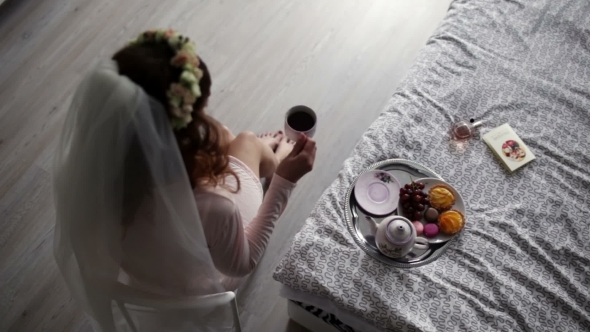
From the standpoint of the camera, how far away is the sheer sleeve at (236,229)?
3.13 ft

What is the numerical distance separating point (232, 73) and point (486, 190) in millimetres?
1152

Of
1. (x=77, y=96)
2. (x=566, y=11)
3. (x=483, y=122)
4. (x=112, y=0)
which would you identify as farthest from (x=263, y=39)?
(x=77, y=96)

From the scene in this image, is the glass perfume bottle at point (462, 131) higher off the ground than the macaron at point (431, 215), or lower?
higher

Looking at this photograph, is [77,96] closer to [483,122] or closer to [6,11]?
[483,122]

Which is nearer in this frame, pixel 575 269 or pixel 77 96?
pixel 77 96

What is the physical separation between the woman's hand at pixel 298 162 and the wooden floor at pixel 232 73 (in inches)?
20.6

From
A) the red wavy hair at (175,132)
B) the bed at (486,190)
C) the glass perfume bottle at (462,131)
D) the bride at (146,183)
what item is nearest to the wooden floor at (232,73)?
the bed at (486,190)

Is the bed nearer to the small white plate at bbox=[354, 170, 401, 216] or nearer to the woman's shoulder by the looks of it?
the small white plate at bbox=[354, 170, 401, 216]

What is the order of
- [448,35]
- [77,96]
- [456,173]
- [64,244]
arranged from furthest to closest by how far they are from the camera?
[448,35]
[456,173]
[64,244]
[77,96]

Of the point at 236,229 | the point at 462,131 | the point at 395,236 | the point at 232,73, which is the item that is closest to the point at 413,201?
the point at 395,236

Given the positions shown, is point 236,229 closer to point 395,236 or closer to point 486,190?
point 395,236

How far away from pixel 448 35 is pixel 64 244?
138 cm

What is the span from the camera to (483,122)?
4.85ft

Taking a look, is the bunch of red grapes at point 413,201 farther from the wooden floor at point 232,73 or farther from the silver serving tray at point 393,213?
the wooden floor at point 232,73
